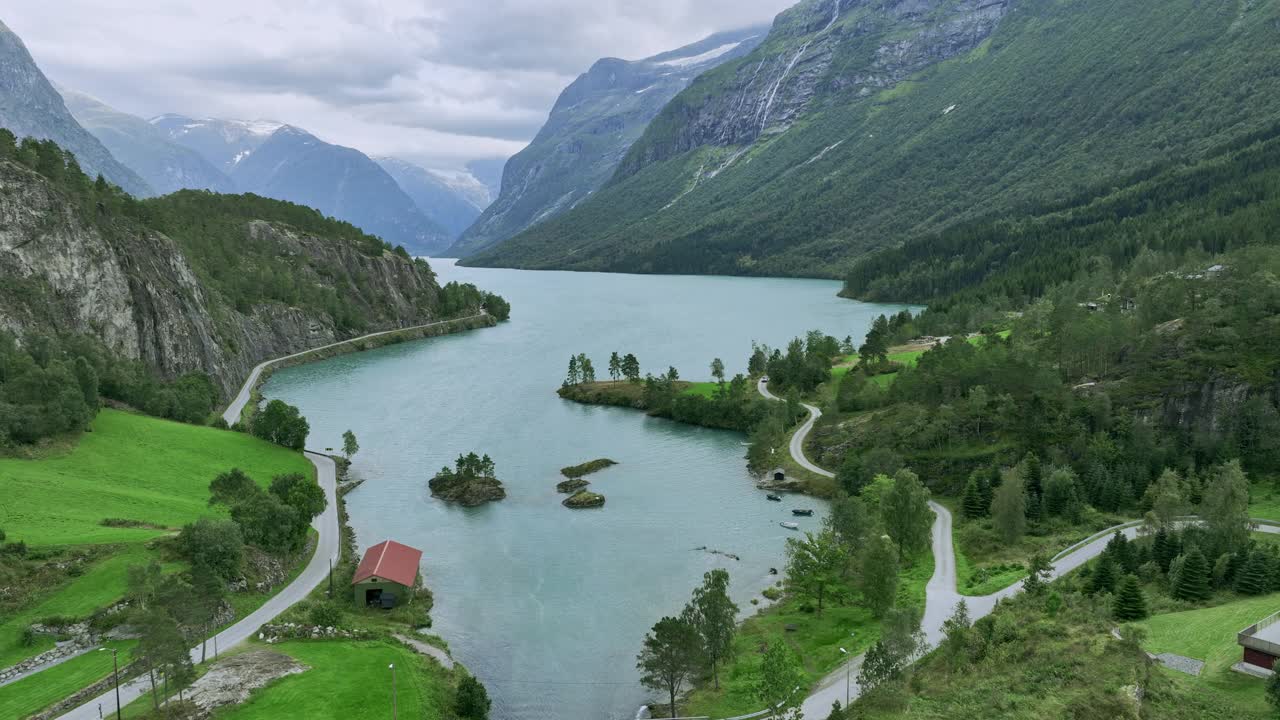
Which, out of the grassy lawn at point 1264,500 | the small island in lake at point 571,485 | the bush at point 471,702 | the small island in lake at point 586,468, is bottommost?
the bush at point 471,702

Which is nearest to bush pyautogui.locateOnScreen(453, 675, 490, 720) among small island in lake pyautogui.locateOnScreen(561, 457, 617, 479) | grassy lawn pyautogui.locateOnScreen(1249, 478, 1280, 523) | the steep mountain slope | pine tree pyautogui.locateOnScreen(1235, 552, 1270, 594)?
pine tree pyautogui.locateOnScreen(1235, 552, 1270, 594)

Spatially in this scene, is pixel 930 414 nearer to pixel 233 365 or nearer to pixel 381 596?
pixel 381 596

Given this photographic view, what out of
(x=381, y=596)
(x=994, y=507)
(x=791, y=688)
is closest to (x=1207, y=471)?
(x=994, y=507)

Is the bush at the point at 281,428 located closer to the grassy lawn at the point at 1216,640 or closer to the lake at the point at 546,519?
the lake at the point at 546,519

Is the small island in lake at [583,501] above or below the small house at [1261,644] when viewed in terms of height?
below

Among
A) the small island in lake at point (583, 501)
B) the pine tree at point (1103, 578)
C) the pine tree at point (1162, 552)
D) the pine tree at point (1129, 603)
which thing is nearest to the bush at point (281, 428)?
the small island in lake at point (583, 501)

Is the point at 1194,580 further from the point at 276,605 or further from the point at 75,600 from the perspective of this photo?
the point at 75,600
